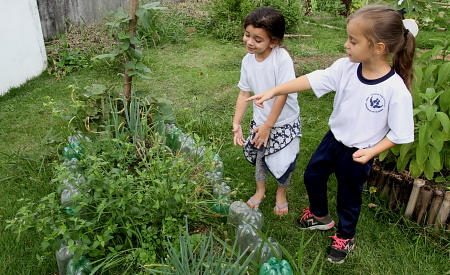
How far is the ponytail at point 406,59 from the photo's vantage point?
6.13 ft

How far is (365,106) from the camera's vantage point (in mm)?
1927

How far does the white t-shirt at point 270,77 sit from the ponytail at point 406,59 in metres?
0.60

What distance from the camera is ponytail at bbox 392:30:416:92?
1869 millimetres

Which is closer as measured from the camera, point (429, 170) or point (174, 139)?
point (429, 170)

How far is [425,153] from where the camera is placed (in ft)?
7.66

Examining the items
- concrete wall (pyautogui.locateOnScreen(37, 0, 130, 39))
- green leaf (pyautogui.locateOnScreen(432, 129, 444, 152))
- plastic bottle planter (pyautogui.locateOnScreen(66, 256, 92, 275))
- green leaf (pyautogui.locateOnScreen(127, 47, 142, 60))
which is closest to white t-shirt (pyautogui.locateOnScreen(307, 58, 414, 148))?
green leaf (pyautogui.locateOnScreen(432, 129, 444, 152))

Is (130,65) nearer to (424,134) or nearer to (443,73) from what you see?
(424,134)

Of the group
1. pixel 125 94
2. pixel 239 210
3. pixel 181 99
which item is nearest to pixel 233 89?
pixel 181 99

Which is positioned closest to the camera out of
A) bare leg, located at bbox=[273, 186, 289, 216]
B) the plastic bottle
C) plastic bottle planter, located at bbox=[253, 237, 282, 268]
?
plastic bottle planter, located at bbox=[253, 237, 282, 268]

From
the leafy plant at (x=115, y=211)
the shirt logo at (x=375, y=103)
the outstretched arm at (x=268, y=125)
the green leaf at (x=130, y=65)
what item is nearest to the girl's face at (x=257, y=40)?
the outstretched arm at (x=268, y=125)

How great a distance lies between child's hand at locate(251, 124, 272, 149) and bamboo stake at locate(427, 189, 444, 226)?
3.73 feet

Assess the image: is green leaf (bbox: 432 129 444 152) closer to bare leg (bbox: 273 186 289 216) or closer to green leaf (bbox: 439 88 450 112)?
green leaf (bbox: 439 88 450 112)

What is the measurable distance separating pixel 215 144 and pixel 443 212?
1961 mm

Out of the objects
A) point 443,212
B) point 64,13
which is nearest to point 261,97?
point 443,212
